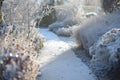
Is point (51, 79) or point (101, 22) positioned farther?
point (101, 22)

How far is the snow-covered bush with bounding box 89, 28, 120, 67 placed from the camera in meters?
6.47

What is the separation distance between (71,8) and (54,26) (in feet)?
5.06

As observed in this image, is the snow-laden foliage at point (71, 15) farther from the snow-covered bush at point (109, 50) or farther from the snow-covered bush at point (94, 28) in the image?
the snow-covered bush at point (109, 50)

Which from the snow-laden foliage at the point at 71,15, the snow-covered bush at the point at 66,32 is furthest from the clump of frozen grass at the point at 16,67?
the snow-laden foliage at the point at 71,15

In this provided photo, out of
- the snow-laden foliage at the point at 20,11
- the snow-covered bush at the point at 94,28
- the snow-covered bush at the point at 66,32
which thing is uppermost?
the snow-laden foliage at the point at 20,11

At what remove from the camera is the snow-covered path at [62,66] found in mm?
7094

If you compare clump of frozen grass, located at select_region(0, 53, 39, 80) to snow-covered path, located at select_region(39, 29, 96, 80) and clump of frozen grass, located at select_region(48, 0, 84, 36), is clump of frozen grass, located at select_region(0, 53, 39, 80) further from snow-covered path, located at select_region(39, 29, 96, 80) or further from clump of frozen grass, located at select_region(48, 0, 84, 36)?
clump of frozen grass, located at select_region(48, 0, 84, 36)

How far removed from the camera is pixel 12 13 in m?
8.99

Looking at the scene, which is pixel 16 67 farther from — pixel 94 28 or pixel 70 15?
pixel 70 15

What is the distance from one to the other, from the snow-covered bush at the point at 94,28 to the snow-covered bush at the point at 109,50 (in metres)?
1.79

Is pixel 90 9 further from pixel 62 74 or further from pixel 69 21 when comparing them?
pixel 62 74

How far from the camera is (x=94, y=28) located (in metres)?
9.60

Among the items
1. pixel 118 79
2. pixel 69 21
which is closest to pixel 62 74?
pixel 118 79

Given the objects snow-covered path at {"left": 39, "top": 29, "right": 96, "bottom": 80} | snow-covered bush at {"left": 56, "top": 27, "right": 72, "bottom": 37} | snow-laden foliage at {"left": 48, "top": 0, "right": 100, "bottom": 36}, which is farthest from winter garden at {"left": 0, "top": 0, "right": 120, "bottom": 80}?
snow-laden foliage at {"left": 48, "top": 0, "right": 100, "bottom": 36}
